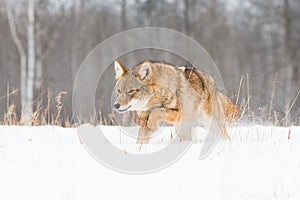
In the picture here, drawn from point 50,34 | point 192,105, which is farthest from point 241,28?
point 192,105

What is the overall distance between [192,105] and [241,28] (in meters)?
14.0

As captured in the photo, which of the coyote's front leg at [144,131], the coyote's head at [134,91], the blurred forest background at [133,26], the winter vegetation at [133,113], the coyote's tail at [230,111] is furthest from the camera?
the blurred forest background at [133,26]

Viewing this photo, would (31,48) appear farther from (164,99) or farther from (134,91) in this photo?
(164,99)

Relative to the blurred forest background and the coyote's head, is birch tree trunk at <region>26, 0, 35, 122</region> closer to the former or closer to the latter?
the blurred forest background

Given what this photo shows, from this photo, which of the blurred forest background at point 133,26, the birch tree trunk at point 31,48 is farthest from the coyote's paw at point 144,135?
the blurred forest background at point 133,26

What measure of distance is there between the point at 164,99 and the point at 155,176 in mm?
1641

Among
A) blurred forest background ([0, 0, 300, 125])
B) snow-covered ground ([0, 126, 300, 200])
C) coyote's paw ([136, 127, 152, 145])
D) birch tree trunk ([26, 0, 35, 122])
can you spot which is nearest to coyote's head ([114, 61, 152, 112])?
coyote's paw ([136, 127, 152, 145])

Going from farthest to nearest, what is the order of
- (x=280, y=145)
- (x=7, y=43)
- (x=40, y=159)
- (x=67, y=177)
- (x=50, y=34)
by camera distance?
1. (x=7, y=43)
2. (x=50, y=34)
3. (x=280, y=145)
4. (x=40, y=159)
5. (x=67, y=177)

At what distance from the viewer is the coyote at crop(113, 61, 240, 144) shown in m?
3.88

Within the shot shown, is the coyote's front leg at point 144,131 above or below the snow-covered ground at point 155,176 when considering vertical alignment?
above

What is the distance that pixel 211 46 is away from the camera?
1517 cm

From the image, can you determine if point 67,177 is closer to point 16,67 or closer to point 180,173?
point 180,173

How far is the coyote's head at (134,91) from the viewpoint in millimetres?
3850

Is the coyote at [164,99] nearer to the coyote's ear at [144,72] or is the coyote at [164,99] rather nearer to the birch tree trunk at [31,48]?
the coyote's ear at [144,72]
